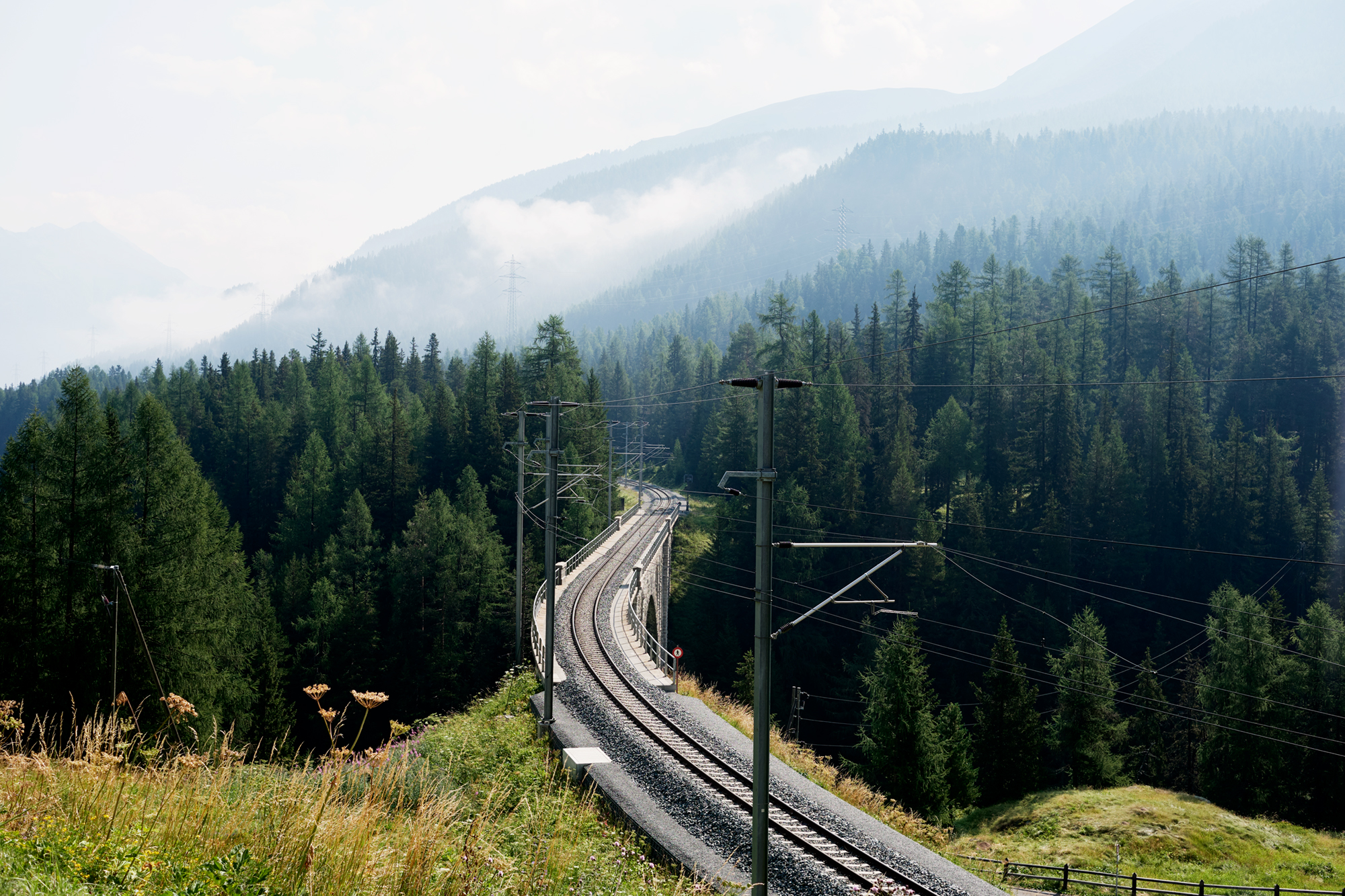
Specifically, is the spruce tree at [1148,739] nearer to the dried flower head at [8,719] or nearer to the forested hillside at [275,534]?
the forested hillside at [275,534]

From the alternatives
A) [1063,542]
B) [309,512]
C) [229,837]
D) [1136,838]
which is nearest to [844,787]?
[1136,838]

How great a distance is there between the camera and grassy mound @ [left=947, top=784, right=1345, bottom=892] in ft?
75.8

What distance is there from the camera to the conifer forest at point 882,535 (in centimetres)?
2983

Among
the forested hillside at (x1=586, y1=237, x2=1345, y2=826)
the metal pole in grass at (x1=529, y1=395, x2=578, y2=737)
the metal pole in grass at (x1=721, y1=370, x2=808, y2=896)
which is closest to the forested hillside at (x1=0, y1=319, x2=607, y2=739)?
the metal pole in grass at (x1=529, y1=395, x2=578, y2=737)

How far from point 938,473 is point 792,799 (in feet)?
172

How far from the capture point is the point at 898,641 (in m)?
38.2

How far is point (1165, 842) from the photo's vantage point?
79.6 ft

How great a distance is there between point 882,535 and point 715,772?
140 ft

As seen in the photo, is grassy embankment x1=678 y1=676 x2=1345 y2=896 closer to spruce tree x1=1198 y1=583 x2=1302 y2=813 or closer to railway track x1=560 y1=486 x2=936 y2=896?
railway track x1=560 y1=486 x2=936 y2=896

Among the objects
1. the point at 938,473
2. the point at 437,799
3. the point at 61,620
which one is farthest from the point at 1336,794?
the point at 61,620

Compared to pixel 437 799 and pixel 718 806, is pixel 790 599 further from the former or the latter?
pixel 437 799

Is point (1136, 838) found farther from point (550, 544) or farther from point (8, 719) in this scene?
point (8, 719)

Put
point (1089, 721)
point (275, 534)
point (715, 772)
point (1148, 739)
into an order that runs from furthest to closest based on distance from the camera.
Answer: point (275, 534) → point (1148, 739) → point (1089, 721) → point (715, 772)

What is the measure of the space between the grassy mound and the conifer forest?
277 inches
